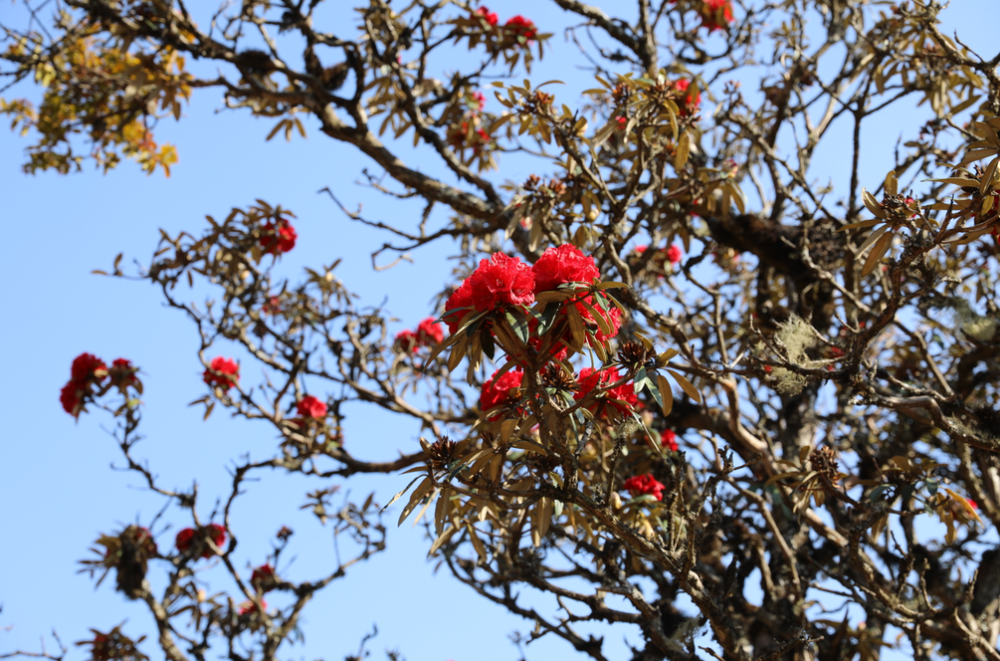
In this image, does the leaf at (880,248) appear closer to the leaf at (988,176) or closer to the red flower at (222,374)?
the leaf at (988,176)

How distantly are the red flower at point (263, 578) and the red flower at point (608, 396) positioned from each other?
2960 mm

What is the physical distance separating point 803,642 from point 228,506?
2.72 meters

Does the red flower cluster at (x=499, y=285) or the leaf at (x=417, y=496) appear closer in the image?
the red flower cluster at (x=499, y=285)

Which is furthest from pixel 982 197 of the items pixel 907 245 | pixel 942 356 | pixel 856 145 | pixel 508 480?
pixel 942 356

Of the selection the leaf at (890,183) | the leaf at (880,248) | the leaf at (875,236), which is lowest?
the leaf at (880,248)

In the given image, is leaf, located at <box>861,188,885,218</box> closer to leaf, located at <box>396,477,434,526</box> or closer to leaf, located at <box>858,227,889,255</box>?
leaf, located at <box>858,227,889,255</box>

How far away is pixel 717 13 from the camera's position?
13.8 ft

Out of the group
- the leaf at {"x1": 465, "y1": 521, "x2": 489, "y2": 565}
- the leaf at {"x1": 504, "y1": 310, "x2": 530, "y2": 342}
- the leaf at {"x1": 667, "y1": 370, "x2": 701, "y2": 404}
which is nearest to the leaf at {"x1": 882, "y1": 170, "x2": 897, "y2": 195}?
the leaf at {"x1": 667, "y1": 370, "x2": 701, "y2": 404}

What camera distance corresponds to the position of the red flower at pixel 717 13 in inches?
166

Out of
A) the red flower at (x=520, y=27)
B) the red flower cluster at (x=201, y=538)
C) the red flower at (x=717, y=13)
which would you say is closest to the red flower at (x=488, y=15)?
the red flower at (x=520, y=27)

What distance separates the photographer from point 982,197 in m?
1.47

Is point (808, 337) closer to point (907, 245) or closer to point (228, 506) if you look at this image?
point (907, 245)

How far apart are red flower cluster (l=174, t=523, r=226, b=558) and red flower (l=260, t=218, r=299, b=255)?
59.5 inches

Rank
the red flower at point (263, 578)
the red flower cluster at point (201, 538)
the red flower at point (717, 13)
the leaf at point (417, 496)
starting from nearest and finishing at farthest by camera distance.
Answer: the leaf at point (417, 496), the red flower cluster at point (201, 538), the red flower at point (263, 578), the red flower at point (717, 13)
